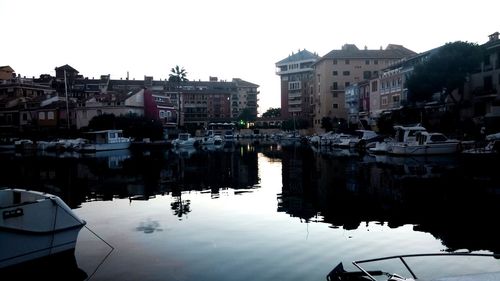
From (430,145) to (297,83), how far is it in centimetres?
10261

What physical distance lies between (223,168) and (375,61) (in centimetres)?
7790

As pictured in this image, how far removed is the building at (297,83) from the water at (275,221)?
105514mm

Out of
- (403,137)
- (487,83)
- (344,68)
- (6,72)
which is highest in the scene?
(6,72)

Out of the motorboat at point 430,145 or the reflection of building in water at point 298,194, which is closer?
the reflection of building in water at point 298,194

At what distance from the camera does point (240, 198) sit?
2234 centimetres

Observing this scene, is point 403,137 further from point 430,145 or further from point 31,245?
point 31,245

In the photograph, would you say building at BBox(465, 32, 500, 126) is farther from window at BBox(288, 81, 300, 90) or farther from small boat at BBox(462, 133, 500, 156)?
window at BBox(288, 81, 300, 90)

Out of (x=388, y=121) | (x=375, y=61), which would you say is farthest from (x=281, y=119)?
(x=388, y=121)

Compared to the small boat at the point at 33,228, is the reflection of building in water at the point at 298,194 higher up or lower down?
lower down

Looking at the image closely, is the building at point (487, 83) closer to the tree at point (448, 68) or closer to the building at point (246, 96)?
the tree at point (448, 68)

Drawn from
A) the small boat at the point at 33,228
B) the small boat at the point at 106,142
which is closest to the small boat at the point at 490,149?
the small boat at the point at 33,228

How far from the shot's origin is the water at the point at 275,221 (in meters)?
11.4

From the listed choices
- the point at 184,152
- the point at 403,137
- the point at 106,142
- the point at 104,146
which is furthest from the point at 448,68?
the point at 106,142

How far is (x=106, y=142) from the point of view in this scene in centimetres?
6525
